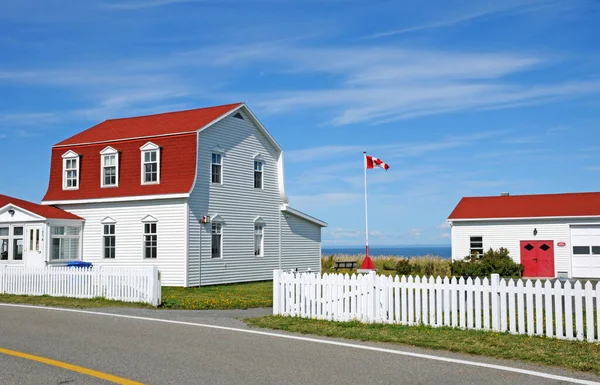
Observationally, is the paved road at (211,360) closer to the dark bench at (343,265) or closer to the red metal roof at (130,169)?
the red metal roof at (130,169)

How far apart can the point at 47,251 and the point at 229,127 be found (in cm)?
954

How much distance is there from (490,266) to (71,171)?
2125 cm

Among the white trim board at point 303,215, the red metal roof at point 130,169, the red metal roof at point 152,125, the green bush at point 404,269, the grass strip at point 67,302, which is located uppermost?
the red metal roof at point 152,125

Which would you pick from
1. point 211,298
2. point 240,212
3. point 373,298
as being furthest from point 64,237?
point 373,298

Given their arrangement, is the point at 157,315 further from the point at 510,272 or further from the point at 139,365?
the point at 510,272

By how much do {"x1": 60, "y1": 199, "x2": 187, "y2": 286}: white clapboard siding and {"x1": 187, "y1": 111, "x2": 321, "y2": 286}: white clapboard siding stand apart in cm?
53

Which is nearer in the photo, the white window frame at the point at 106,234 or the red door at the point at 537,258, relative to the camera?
the white window frame at the point at 106,234

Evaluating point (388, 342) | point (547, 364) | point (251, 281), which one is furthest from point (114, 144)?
point (547, 364)

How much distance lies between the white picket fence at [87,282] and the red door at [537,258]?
77.3 feet

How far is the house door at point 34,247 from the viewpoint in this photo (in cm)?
2795

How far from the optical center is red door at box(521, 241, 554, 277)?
34844 mm

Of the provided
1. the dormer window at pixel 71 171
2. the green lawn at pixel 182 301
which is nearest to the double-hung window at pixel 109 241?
the dormer window at pixel 71 171

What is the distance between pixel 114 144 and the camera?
97.3 ft

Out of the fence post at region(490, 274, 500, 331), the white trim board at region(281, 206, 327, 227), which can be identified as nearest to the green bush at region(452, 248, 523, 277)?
the white trim board at region(281, 206, 327, 227)
